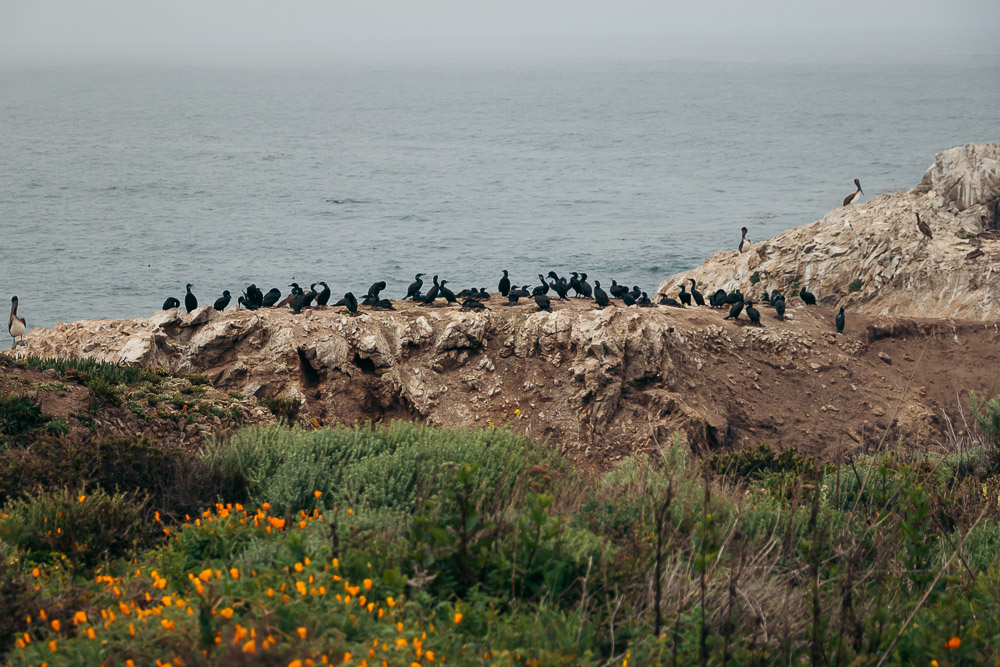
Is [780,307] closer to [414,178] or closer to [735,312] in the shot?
[735,312]

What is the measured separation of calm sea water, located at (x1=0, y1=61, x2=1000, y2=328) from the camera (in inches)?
1834

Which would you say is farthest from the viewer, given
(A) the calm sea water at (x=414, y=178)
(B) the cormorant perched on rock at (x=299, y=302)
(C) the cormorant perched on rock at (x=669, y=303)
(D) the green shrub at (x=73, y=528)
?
(A) the calm sea water at (x=414, y=178)

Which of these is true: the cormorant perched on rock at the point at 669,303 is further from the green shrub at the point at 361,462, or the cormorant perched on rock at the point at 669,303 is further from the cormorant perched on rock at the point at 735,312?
the green shrub at the point at 361,462

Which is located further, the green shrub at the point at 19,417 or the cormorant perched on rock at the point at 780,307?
the cormorant perched on rock at the point at 780,307

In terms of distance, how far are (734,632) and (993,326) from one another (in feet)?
54.6

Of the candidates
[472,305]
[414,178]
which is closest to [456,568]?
[472,305]

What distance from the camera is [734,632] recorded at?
5.96 m

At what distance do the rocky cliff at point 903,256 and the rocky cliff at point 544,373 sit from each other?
5.96 meters

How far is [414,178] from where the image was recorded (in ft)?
259

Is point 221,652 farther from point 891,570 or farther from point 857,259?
point 857,259

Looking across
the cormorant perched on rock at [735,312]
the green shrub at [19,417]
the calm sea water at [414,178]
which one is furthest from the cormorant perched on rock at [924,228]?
the green shrub at [19,417]

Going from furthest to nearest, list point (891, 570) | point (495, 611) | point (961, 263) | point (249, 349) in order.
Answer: point (961, 263)
point (249, 349)
point (891, 570)
point (495, 611)

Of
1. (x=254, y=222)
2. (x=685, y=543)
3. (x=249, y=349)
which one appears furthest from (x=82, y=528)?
(x=254, y=222)

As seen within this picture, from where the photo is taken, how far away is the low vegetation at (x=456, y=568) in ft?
17.6
